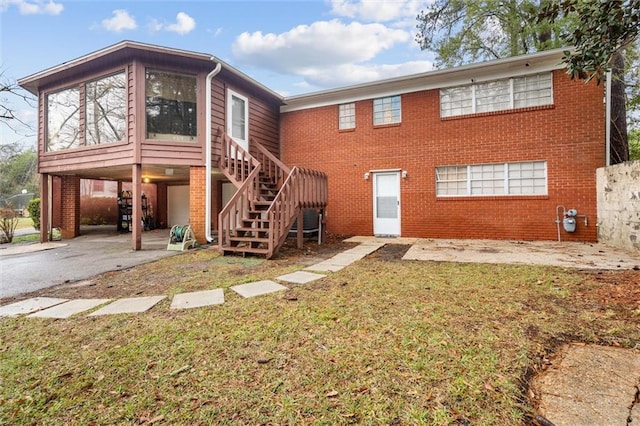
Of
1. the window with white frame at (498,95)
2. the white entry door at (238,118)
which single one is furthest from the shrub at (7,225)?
the window with white frame at (498,95)

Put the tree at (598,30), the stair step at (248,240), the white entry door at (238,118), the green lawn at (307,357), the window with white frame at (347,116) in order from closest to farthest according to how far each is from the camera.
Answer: the green lawn at (307,357)
the tree at (598,30)
the stair step at (248,240)
the white entry door at (238,118)
the window with white frame at (347,116)

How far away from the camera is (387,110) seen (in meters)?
9.77

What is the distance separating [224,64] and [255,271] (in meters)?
5.63

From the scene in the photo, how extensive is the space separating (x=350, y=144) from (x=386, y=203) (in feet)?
7.72

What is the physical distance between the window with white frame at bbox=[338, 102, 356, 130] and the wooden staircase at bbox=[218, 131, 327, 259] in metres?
2.96

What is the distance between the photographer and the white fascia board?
7.81 m

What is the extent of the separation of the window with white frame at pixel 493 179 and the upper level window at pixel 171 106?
23.7 feet

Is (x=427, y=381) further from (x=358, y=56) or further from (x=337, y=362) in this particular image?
(x=358, y=56)

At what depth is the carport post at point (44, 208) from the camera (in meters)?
8.55

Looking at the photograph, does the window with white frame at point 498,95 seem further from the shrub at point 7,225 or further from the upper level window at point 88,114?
the shrub at point 7,225

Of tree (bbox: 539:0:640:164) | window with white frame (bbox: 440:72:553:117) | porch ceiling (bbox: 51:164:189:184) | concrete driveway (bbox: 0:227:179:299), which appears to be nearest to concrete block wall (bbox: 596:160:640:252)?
window with white frame (bbox: 440:72:553:117)

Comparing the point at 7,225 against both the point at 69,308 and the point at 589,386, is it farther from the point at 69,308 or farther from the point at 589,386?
the point at 589,386

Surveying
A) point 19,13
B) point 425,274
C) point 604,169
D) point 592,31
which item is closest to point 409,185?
point 604,169

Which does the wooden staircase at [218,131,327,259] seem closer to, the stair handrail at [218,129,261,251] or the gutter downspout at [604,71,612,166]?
the stair handrail at [218,129,261,251]
